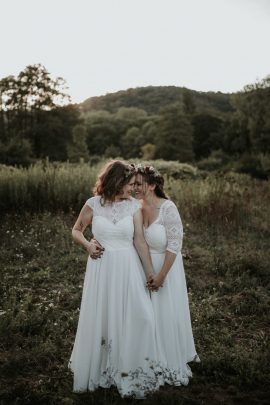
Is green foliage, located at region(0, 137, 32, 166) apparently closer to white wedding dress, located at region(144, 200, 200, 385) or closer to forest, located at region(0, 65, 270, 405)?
forest, located at region(0, 65, 270, 405)

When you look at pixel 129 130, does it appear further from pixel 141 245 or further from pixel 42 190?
pixel 141 245

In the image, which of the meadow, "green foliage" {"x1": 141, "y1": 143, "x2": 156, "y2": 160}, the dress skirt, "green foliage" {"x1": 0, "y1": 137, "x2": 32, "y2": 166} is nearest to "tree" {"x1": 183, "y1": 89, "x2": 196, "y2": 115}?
"green foliage" {"x1": 141, "y1": 143, "x2": 156, "y2": 160}

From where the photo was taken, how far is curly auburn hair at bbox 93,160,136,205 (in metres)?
3.57

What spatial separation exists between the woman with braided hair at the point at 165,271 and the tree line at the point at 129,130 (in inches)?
748

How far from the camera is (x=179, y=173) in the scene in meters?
20.5

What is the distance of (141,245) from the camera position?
363cm

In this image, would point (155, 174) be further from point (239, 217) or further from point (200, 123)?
point (200, 123)

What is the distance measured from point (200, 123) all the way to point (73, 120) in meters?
20.3

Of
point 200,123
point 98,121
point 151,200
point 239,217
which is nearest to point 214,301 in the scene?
point 151,200

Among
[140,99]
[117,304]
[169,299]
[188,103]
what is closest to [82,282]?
[169,299]

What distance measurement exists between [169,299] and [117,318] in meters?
0.56

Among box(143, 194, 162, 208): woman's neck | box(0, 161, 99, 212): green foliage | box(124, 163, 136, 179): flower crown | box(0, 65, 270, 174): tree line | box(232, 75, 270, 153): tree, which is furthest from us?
box(232, 75, 270, 153): tree

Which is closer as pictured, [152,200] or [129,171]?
[129,171]

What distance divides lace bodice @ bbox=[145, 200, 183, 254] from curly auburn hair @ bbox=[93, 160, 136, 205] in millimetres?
472
